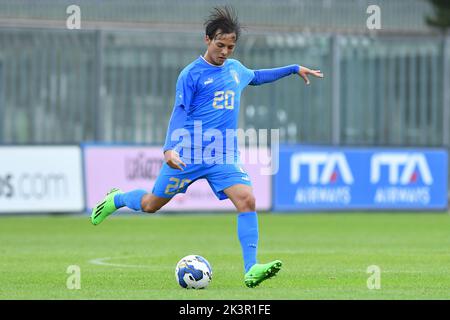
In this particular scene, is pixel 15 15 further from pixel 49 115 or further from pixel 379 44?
pixel 379 44

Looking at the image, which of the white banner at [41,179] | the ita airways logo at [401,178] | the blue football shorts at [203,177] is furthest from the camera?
the ita airways logo at [401,178]

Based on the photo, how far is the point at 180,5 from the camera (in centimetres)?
3559

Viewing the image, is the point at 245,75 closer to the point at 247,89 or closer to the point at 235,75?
the point at 235,75

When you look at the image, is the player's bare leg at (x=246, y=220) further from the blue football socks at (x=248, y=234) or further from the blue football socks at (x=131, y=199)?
the blue football socks at (x=131, y=199)

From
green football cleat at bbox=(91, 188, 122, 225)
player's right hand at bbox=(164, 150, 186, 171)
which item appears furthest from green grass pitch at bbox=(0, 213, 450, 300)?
player's right hand at bbox=(164, 150, 186, 171)

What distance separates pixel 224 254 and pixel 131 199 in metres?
4.12

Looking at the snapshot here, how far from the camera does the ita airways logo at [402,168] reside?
27.8 m

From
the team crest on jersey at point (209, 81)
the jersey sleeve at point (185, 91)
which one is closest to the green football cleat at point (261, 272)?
the jersey sleeve at point (185, 91)

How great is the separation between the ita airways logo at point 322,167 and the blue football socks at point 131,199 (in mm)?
14327


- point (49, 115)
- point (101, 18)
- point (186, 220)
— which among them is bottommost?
point (186, 220)

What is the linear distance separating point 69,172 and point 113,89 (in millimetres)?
6581

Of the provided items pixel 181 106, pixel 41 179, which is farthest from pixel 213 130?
pixel 41 179

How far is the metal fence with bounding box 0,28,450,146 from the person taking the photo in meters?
30.8
